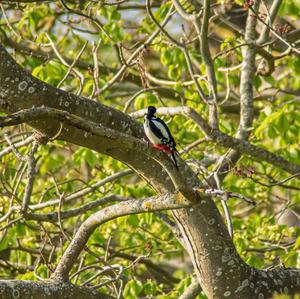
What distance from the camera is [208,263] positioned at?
5.09 m

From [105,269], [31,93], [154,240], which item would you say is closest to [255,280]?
[105,269]

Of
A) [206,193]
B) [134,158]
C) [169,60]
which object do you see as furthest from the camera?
[169,60]

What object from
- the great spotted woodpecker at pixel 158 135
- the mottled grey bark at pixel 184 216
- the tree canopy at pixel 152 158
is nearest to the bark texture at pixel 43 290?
the tree canopy at pixel 152 158

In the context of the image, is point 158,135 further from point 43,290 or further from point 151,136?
point 43,290

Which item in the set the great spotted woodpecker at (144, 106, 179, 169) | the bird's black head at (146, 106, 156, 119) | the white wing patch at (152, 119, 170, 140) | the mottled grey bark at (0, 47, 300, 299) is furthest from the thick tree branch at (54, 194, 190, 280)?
the bird's black head at (146, 106, 156, 119)

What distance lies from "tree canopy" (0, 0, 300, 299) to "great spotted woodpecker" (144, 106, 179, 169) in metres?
0.11

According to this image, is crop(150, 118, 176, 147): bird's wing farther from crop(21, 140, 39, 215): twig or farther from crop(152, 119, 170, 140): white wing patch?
crop(21, 140, 39, 215): twig

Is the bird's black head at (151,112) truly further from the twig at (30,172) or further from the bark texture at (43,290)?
the bark texture at (43,290)

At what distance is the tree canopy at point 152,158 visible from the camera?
4527 millimetres

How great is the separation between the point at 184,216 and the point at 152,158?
75cm

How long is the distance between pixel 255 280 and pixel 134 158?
1207 mm

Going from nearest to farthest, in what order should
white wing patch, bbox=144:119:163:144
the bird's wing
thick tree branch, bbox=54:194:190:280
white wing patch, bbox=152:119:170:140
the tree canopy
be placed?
1. thick tree branch, bbox=54:194:190:280
2. the tree canopy
3. white wing patch, bbox=144:119:163:144
4. the bird's wing
5. white wing patch, bbox=152:119:170:140

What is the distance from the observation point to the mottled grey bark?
14.6 ft

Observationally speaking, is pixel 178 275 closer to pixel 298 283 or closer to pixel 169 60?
pixel 169 60
